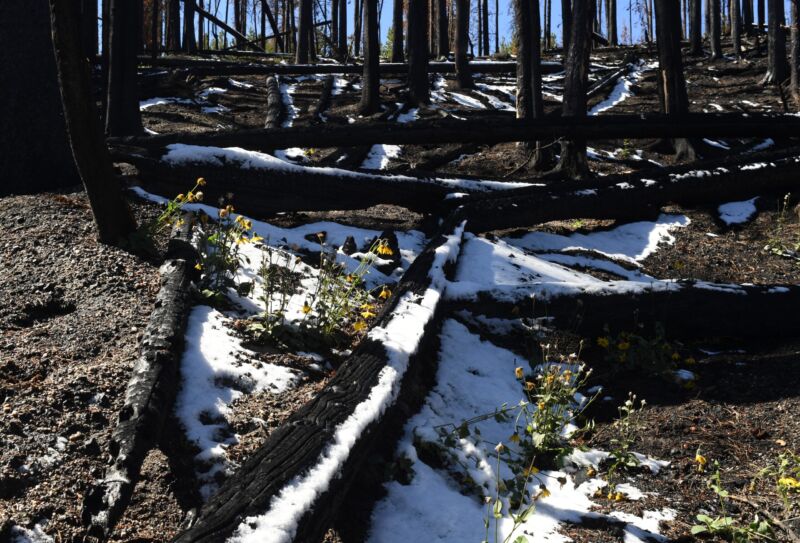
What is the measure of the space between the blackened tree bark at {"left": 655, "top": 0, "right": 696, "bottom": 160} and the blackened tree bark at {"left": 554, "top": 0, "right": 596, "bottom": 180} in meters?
1.52

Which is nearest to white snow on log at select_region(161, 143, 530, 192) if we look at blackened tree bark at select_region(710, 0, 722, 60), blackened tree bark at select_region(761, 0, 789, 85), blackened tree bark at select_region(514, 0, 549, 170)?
blackened tree bark at select_region(514, 0, 549, 170)

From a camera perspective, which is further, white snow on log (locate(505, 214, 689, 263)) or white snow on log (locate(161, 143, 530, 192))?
white snow on log (locate(505, 214, 689, 263))

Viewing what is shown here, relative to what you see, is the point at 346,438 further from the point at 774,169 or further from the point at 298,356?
the point at 774,169

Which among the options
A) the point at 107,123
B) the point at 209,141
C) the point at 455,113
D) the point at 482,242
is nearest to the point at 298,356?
the point at 482,242

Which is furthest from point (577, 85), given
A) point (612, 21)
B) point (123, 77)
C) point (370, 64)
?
point (612, 21)

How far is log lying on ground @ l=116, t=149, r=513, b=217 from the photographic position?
6035mm

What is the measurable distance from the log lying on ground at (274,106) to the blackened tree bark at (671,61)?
5.88m

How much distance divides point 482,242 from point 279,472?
148 inches

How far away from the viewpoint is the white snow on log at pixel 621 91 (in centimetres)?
1533

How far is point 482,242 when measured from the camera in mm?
5980

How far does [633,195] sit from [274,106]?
7.92 m

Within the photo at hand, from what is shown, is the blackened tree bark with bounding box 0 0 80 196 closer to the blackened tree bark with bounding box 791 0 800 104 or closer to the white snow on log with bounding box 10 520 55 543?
the white snow on log with bounding box 10 520 55 543

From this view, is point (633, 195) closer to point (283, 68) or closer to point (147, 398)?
point (147, 398)

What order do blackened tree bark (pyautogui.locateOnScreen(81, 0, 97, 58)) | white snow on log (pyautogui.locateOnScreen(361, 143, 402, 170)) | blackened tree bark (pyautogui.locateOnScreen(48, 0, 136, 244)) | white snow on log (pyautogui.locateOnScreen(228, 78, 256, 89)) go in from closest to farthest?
1. blackened tree bark (pyautogui.locateOnScreen(48, 0, 136, 244))
2. white snow on log (pyautogui.locateOnScreen(361, 143, 402, 170))
3. blackened tree bark (pyautogui.locateOnScreen(81, 0, 97, 58))
4. white snow on log (pyautogui.locateOnScreen(228, 78, 256, 89))
